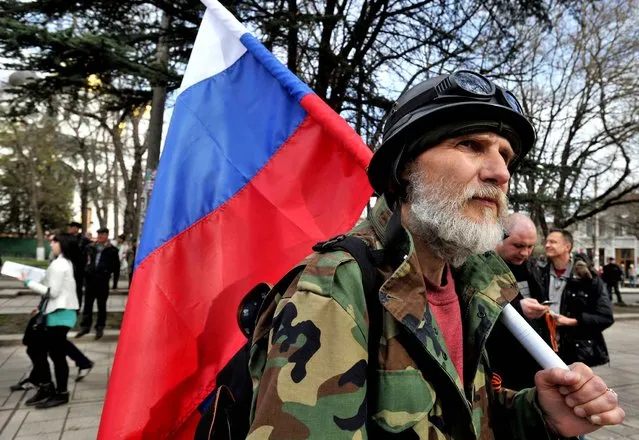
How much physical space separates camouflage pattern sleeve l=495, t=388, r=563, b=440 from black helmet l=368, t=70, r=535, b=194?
0.77m

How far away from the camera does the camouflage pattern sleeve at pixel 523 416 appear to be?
1529 mm

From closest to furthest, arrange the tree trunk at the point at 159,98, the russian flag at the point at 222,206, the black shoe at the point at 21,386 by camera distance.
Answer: the russian flag at the point at 222,206, the black shoe at the point at 21,386, the tree trunk at the point at 159,98

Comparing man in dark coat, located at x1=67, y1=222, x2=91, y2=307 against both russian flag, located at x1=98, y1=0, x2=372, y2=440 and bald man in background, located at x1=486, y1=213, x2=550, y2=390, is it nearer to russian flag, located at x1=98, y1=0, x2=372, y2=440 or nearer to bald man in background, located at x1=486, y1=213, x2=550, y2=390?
russian flag, located at x1=98, y1=0, x2=372, y2=440

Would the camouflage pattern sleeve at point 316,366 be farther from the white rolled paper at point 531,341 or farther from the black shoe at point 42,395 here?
the black shoe at point 42,395

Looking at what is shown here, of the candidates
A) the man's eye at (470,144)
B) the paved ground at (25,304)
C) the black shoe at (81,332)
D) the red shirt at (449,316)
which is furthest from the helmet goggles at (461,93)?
the paved ground at (25,304)

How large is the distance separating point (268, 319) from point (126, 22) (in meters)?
8.26

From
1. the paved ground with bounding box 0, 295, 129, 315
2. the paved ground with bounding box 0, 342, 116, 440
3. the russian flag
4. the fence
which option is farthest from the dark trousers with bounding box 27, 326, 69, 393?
the fence

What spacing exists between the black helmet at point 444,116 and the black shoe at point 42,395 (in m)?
5.62

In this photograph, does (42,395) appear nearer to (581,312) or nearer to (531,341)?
(581,312)

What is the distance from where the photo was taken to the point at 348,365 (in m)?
1.08

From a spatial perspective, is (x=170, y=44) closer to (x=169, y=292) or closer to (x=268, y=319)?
(x=169, y=292)

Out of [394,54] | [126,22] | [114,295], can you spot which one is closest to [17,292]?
[114,295]

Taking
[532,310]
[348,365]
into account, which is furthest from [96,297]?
[348,365]

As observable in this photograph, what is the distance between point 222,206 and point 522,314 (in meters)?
1.63
